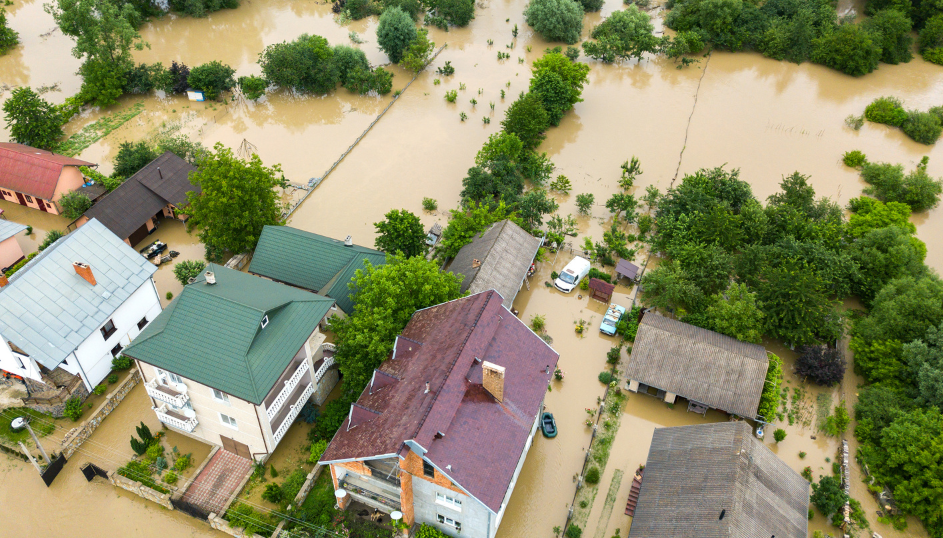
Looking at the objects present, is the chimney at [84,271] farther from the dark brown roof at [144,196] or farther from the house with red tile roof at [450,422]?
the house with red tile roof at [450,422]

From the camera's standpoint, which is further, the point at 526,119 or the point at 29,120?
the point at 526,119

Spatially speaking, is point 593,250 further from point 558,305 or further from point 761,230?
point 761,230

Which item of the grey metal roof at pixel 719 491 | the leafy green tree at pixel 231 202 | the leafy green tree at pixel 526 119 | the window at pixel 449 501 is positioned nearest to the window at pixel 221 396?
the window at pixel 449 501

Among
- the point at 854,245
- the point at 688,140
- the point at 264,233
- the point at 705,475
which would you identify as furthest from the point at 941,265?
the point at 264,233

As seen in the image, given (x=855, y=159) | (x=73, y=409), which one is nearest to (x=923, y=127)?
(x=855, y=159)

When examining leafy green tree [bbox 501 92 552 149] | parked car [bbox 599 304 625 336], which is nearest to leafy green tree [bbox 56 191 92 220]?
leafy green tree [bbox 501 92 552 149]

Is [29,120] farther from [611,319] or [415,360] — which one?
[611,319]
